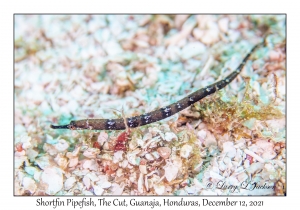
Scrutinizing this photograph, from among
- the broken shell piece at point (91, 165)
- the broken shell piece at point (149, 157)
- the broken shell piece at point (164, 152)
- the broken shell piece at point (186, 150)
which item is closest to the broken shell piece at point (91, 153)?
the broken shell piece at point (91, 165)

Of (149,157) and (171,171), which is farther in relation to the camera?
(149,157)

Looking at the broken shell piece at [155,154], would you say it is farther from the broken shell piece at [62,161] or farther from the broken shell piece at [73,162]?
the broken shell piece at [62,161]

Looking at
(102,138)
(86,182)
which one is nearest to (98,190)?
(86,182)

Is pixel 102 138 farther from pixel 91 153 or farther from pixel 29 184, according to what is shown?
pixel 29 184

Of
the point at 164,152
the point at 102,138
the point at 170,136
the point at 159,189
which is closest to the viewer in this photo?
the point at 159,189

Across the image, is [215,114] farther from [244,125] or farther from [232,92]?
[232,92]

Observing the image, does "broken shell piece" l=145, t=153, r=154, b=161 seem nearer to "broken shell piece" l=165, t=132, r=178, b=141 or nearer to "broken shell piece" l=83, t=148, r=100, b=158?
"broken shell piece" l=165, t=132, r=178, b=141

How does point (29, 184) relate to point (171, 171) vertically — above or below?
below
